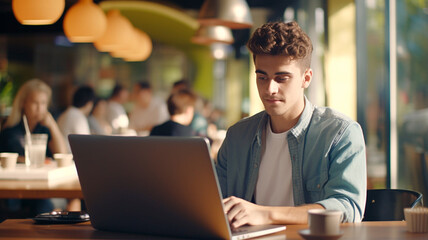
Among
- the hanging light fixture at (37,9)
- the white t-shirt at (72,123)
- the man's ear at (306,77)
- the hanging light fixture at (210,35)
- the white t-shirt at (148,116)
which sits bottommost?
the white t-shirt at (72,123)

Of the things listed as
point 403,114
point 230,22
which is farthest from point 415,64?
point 230,22

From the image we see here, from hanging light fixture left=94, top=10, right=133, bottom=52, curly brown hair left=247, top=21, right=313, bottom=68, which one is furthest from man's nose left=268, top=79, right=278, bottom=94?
hanging light fixture left=94, top=10, right=133, bottom=52

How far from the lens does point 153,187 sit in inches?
67.9

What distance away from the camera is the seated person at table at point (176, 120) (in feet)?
16.4

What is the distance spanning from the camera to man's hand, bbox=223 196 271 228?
1.80 meters

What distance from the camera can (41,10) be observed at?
387cm

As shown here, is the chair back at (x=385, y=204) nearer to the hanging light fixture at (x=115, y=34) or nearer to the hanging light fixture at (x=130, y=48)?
the hanging light fixture at (x=115, y=34)

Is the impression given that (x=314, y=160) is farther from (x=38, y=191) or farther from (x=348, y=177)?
(x=38, y=191)

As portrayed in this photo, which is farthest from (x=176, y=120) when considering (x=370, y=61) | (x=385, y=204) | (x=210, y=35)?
(x=385, y=204)

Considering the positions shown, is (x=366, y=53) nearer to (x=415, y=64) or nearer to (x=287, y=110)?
(x=415, y=64)

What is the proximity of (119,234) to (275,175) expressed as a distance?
2.41ft

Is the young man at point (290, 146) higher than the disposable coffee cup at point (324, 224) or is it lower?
higher

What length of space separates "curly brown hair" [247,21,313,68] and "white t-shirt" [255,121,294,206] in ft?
1.05

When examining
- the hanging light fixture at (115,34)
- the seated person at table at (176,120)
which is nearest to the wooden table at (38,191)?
the seated person at table at (176,120)
